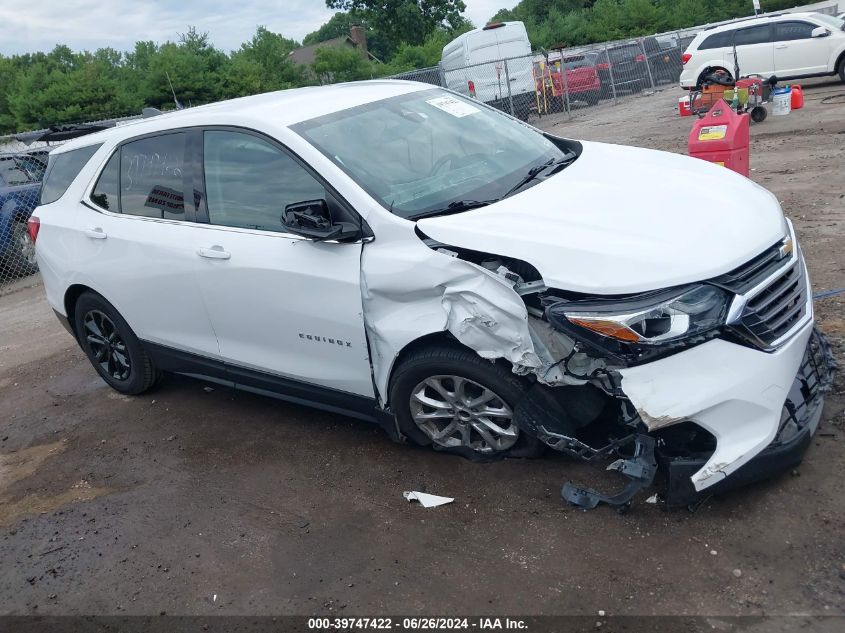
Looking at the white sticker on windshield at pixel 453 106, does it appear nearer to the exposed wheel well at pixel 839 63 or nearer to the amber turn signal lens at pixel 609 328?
the amber turn signal lens at pixel 609 328

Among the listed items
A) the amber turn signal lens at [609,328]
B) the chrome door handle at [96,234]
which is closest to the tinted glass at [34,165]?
the chrome door handle at [96,234]

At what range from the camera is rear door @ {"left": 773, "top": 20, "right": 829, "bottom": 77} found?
54.6 ft

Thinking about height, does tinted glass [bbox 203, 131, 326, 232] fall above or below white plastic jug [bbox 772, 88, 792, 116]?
above

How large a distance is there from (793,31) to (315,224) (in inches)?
656

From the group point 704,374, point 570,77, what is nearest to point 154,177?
point 704,374

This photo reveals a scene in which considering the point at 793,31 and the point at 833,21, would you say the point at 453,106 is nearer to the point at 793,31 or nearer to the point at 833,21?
the point at 793,31

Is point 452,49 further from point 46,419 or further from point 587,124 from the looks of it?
point 46,419

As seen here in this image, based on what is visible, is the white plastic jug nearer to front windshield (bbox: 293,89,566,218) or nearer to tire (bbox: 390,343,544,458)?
front windshield (bbox: 293,89,566,218)

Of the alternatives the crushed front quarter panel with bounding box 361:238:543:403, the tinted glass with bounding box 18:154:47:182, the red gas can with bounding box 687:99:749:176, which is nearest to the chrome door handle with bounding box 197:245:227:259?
the crushed front quarter panel with bounding box 361:238:543:403

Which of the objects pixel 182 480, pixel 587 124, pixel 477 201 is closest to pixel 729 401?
pixel 477 201

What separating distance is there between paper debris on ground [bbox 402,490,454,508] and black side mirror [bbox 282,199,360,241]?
1.31 m

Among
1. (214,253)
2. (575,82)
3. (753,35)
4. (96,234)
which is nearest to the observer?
(214,253)

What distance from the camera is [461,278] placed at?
11.6 ft

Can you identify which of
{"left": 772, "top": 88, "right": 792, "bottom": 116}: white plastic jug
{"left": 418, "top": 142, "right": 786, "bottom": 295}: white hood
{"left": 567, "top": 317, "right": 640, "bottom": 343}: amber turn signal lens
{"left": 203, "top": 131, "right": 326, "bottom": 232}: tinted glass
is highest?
{"left": 203, "top": 131, "right": 326, "bottom": 232}: tinted glass
